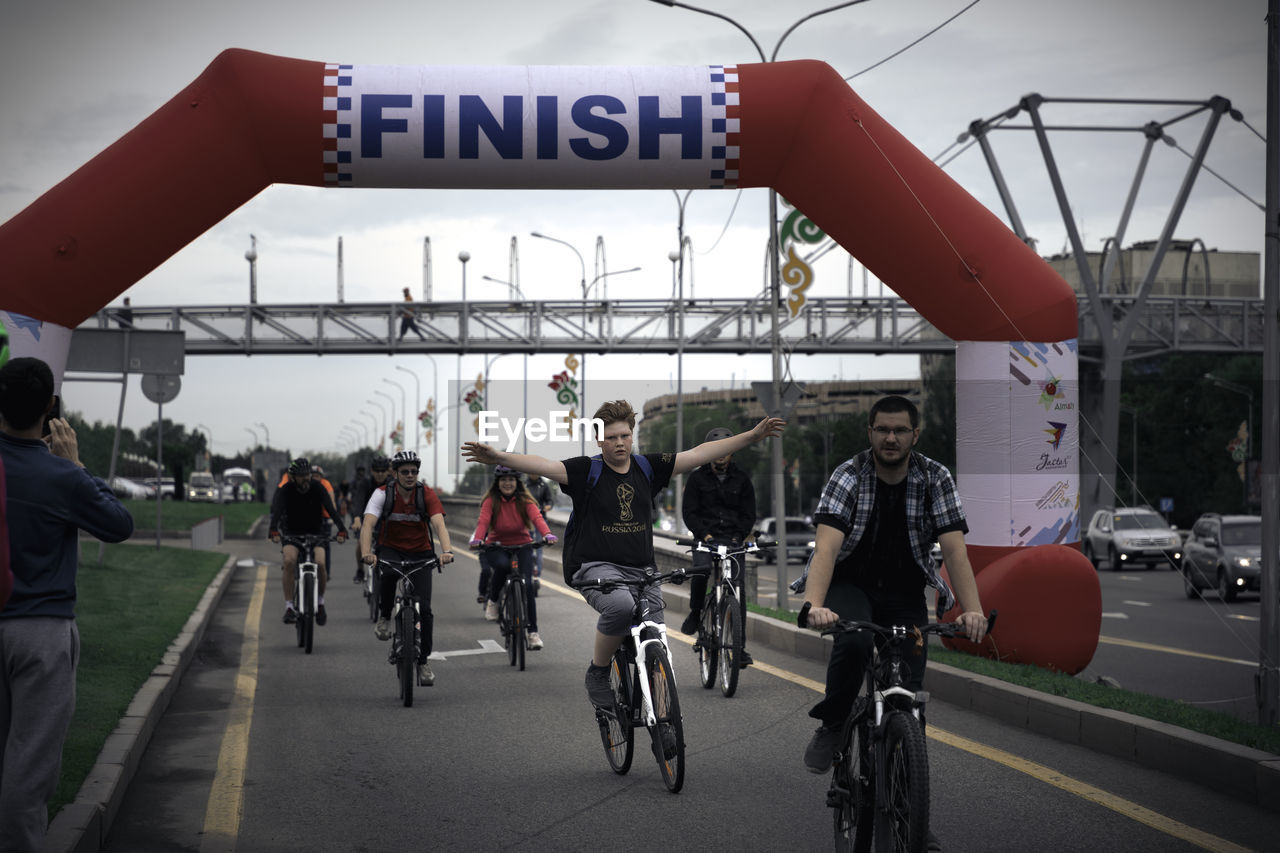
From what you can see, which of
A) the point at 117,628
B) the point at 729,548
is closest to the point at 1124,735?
the point at 729,548

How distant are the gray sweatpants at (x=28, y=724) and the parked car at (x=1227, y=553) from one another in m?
22.0

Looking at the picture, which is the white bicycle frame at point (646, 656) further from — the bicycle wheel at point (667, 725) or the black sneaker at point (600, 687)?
the black sneaker at point (600, 687)

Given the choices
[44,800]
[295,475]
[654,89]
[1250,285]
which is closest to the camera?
[44,800]

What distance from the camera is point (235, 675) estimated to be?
478 inches

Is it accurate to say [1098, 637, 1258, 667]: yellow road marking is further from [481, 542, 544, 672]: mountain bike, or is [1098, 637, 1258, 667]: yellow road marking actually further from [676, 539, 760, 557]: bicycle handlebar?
[481, 542, 544, 672]: mountain bike

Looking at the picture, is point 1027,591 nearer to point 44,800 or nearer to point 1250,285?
point 44,800

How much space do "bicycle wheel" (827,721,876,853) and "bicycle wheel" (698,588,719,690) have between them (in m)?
5.23

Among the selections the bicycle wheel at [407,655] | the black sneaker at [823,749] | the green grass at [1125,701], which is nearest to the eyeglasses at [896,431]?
the black sneaker at [823,749]

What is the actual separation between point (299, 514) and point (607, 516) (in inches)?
287

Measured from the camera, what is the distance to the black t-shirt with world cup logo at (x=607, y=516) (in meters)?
7.62

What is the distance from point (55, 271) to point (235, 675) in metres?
4.09

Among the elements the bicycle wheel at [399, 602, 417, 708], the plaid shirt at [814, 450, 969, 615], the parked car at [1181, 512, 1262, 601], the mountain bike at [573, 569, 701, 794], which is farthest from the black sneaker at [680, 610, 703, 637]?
the parked car at [1181, 512, 1262, 601]

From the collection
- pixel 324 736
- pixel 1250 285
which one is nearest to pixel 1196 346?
pixel 324 736

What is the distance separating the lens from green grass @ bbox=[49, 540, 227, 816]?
7.76m
